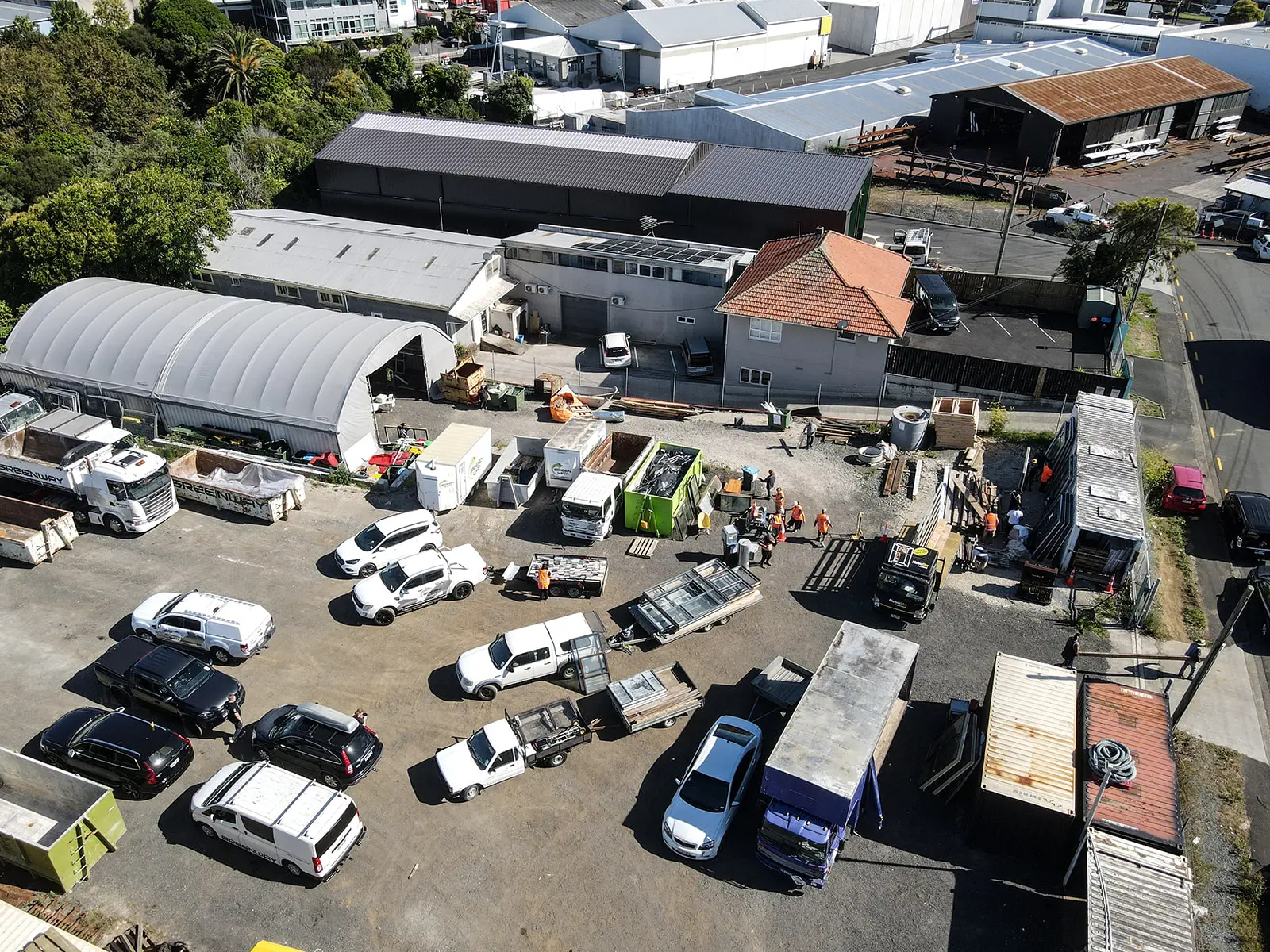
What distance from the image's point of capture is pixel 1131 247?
4231 cm

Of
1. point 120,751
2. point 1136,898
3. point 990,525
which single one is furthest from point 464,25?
point 1136,898

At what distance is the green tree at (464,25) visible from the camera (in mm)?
108688

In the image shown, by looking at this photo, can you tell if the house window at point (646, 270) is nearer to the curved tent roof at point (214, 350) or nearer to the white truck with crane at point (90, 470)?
the curved tent roof at point (214, 350)

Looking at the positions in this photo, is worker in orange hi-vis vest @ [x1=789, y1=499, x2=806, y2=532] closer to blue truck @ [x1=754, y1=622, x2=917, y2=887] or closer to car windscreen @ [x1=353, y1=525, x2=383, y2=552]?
blue truck @ [x1=754, y1=622, x2=917, y2=887]

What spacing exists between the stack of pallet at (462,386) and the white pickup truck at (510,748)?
18550 mm

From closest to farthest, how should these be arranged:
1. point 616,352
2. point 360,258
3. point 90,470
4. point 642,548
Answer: point 642,548
point 90,470
point 616,352
point 360,258

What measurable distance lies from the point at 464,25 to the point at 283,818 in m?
112

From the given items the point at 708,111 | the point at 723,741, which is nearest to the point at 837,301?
the point at 723,741

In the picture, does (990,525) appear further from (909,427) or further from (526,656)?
(526,656)

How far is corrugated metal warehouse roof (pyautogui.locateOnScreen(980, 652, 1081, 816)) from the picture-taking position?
739 inches

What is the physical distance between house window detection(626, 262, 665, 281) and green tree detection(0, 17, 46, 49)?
5292 cm

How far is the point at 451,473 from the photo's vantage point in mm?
30188

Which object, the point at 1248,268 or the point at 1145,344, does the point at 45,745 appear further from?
the point at 1248,268

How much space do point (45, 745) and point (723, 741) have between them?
16397mm
